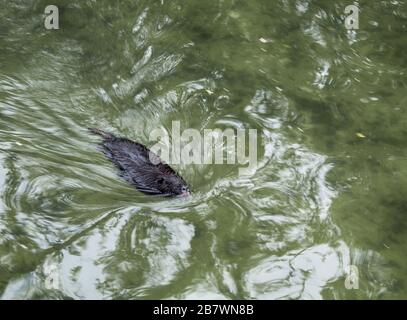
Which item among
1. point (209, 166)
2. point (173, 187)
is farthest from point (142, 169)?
point (209, 166)

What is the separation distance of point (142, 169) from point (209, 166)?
0.56 m

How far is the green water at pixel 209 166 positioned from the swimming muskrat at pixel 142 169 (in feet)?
0.28

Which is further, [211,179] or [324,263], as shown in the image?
[211,179]

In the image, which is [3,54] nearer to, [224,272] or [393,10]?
[224,272]

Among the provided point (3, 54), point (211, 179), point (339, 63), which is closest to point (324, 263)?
point (211, 179)

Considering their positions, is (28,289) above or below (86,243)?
below

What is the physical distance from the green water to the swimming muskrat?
0.28 feet

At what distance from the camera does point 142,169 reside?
446 cm

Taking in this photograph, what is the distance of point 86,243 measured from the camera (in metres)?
3.84

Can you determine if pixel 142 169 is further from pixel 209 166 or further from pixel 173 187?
pixel 209 166

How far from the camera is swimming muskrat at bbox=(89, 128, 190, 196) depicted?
4.32 meters

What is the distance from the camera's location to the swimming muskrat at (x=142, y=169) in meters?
4.32
